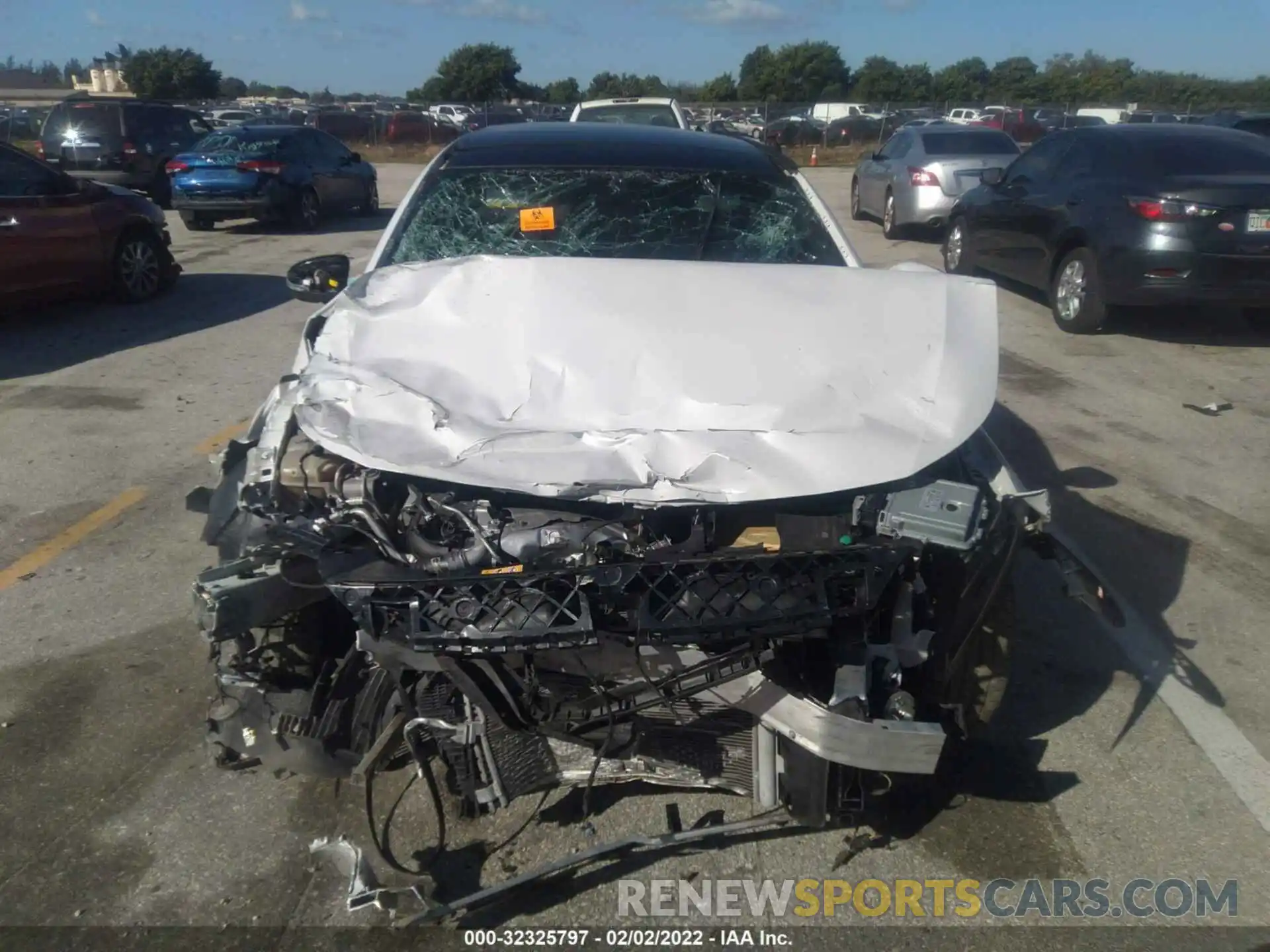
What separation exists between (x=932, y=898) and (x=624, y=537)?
1274mm

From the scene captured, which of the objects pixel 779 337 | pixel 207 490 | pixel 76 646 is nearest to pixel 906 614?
pixel 779 337

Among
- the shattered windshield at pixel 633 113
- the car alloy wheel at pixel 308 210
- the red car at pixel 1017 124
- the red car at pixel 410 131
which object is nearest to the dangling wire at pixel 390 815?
the shattered windshield at pixel 633 113

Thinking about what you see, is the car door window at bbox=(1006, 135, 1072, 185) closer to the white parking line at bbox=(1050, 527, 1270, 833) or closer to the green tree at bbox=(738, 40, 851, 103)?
the white parking line at bbox=(1050, 527, 1270, 833)

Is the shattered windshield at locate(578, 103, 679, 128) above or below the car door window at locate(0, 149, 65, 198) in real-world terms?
above

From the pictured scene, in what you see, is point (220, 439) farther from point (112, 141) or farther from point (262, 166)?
point (112, 141)

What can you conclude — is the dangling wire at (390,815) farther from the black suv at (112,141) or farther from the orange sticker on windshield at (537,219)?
the black suv at (112,141)

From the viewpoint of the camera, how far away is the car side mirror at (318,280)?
4418mm

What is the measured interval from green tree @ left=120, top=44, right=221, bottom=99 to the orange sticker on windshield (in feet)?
185

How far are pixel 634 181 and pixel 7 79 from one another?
122620 millimetres

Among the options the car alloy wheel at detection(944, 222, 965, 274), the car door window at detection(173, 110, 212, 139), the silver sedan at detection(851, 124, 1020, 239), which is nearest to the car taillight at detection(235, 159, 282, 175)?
the car door window at detection(173, 110, 212, 139)

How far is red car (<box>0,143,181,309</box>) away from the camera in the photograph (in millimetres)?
8586

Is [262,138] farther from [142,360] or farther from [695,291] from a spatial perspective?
[695,291]

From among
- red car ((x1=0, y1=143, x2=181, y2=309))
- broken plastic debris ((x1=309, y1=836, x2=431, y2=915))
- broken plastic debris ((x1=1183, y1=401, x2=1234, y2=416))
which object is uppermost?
red car ((x1=0, y1=143, x2=181, y2=309))

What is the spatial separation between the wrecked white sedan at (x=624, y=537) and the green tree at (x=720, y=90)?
6938 centimetres
